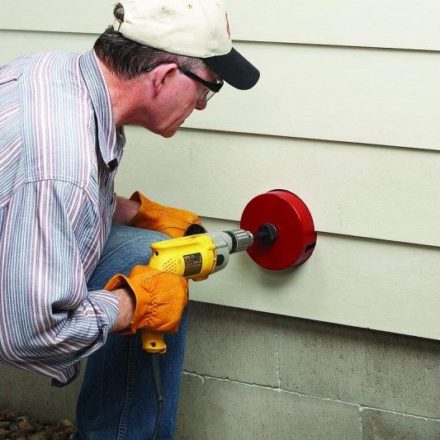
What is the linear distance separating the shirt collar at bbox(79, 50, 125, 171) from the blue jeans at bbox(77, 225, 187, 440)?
0.36 m

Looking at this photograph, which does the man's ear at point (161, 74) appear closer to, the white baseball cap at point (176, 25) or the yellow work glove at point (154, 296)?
the white baseball cap at point (176, 25)

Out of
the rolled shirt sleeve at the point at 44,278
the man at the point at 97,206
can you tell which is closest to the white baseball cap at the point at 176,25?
the man at the point at 97,206

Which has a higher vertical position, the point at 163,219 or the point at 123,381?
the point at 163,219

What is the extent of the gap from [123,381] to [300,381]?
2.08ft

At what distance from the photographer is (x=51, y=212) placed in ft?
5.17

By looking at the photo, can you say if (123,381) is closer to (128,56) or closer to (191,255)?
(191,255)

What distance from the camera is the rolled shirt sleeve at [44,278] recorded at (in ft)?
5.14

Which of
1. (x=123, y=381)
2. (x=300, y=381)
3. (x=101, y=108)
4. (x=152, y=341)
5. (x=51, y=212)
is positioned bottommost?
(x=300, y=381)

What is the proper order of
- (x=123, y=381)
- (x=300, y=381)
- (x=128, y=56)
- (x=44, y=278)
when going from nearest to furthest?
1. (x=44, y=278)
2. (x=128, y=56)
3. (x=123, y=381)
4. (x=300, y=381)

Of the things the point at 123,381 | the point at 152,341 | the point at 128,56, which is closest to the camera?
the point at 128,56

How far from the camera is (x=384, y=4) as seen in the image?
82.0 inches

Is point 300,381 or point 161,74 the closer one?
point 161,74

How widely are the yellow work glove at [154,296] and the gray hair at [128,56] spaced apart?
480 millimetres

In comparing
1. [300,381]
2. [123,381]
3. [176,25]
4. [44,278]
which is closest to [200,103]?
[176,25]
